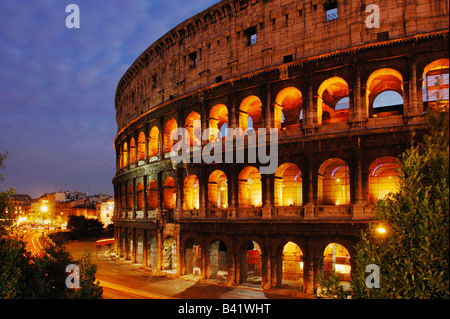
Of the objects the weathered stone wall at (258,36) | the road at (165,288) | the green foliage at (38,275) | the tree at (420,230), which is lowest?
the road at (165,288)

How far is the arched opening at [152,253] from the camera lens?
2945 cm

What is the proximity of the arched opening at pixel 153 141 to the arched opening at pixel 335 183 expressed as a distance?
15.7 m

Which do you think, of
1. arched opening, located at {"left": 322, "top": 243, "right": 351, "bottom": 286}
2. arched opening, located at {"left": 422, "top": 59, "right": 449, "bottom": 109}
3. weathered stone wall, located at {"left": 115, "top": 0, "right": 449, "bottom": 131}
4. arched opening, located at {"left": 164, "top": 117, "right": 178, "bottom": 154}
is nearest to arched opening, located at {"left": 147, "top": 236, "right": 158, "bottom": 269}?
arched opening, located at {"left": 164, "top": 117, "right": 178, "bottom": 154}

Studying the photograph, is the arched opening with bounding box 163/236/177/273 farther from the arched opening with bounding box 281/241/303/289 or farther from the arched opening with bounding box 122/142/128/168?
the arched opening with bounding box 122/142/128/168

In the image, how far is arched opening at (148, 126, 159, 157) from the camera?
102 feet

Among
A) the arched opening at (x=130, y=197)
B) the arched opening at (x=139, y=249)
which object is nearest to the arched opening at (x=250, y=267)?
the arched opening at (x=139, y=249)

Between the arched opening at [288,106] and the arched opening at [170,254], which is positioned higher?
the arched opening at [288,106]

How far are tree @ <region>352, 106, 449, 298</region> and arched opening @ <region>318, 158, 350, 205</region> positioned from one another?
42.4ft

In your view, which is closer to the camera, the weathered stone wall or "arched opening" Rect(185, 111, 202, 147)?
the weathered stone wall

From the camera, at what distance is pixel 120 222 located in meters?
36.3

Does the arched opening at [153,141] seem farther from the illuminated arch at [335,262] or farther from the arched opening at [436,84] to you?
the arched opening at [436,84]

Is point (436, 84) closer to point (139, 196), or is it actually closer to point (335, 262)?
point (335, 262)

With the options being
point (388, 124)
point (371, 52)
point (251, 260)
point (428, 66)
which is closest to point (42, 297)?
point (251, 260)
